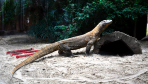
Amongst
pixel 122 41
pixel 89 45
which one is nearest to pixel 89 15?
pixel 89 45

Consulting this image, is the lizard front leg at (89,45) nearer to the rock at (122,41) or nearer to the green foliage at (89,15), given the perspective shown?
the rock at (122,41)

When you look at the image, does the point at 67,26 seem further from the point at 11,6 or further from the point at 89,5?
the point at 11,6

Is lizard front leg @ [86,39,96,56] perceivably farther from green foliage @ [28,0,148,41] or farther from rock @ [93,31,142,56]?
green foliage @ [28,0,148,41]

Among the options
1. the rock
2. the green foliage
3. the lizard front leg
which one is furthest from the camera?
the green foliage

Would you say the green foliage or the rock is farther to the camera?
the green foliage

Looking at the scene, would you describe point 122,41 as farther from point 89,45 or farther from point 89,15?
point 89,15

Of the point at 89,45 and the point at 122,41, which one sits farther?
the point at 89,45

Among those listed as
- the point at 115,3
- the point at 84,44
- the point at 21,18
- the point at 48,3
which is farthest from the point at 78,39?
the point at 21,18

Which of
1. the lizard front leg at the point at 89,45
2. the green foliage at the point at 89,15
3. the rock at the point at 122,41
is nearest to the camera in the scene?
the rock at the point at 122,41

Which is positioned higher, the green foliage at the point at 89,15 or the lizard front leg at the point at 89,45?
the green foliage at the point at 89,15

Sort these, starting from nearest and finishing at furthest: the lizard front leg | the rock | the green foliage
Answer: the rock < the lizard front leg < the green foliage

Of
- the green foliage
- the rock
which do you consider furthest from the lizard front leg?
the green foliage

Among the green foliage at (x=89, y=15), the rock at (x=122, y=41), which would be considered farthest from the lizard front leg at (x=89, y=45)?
the green foliage at (x=89, y=15)

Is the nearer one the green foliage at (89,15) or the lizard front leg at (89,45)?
the lizard front leg at (89,45)
